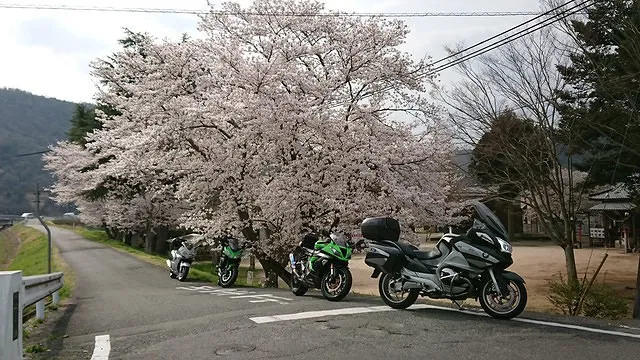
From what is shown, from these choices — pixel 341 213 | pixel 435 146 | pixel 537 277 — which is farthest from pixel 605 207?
pixel 341 213

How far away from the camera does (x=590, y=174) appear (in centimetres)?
2094

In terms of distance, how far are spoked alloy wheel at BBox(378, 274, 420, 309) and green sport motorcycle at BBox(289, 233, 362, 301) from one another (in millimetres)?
1246

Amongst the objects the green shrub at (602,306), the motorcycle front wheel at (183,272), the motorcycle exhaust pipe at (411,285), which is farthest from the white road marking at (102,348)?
the motorcycle front wheel at (183,272)

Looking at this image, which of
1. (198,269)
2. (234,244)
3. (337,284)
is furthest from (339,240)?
A: (198,269)

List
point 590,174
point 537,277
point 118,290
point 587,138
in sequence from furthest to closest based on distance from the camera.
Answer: point 537,277, point 590,174, point 587,138, point 118,290

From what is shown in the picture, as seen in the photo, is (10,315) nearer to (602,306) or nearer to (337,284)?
(337,284)

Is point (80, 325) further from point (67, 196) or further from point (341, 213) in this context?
point (67, 196)

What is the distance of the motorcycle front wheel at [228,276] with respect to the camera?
15.4 meters

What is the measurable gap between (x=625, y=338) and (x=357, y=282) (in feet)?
68.2

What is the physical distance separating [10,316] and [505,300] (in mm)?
5539

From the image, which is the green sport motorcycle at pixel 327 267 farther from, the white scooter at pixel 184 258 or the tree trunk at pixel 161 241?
the tree trunk at pixel 161 241

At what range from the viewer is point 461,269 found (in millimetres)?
7379

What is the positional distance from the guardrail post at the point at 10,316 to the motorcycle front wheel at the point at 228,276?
1012cm

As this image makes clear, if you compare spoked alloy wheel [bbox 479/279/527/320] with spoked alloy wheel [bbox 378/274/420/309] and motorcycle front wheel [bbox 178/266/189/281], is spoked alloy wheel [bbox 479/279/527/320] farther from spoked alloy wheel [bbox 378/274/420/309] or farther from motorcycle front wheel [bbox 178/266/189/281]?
motorcycle front wheel [bbox 178/266/189/281]
